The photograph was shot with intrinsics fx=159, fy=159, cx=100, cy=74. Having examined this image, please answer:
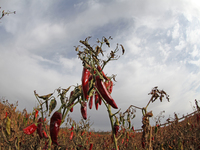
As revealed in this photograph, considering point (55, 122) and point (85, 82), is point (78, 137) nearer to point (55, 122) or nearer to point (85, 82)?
point (55, 122)

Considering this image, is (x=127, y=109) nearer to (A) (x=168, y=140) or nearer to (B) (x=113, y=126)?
(B) (x=113, y=126)

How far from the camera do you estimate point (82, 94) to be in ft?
5.90

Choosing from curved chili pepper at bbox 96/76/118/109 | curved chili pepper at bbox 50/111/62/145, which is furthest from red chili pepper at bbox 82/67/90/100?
curved chili pepper at bbox 50/111/62/145

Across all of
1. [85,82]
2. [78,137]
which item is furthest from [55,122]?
[78,137]

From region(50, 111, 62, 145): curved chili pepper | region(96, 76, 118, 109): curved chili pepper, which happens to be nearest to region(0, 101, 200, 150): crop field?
region(50, 111, 62, 145): curved chili pepper

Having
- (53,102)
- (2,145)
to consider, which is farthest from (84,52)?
(2,145)

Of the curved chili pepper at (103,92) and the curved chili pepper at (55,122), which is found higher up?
the curved chili pepper at (103,92)

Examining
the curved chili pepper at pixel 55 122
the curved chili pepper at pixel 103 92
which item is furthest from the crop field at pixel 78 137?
the curved chili pepper at pixel 103 92

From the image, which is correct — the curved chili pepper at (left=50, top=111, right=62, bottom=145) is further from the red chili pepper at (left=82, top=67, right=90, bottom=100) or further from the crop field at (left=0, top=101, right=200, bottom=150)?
the red chili pepper at (left=82, top=67, right=90, bottom=100)

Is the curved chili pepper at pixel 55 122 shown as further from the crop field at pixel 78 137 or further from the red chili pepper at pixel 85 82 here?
the red chili pepper at pixel 85 82

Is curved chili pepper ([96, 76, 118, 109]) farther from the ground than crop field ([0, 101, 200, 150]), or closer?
farther from the ground

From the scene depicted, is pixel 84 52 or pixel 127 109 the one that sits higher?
pixel 84 52

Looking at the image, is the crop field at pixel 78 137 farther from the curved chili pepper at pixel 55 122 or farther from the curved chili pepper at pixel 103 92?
the curved chili pepper at pixel 103 92

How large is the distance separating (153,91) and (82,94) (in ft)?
2.68
